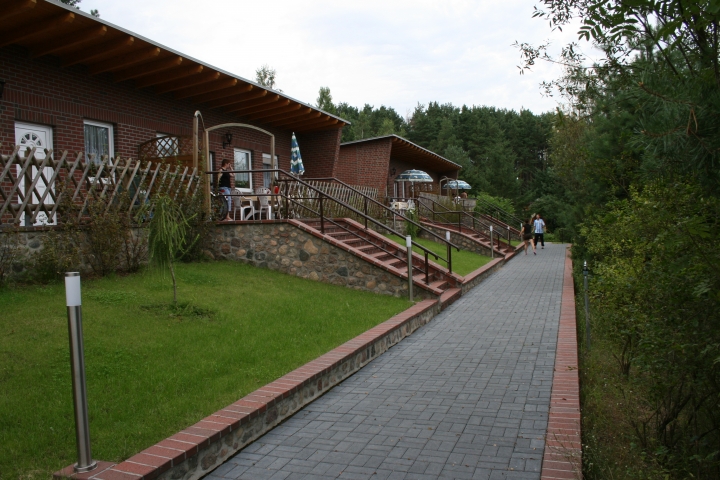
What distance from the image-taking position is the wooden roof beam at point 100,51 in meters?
10.1

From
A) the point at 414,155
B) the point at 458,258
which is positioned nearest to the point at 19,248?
the point at 458,258

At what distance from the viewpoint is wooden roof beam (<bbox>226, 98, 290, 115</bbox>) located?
15219 millimetres

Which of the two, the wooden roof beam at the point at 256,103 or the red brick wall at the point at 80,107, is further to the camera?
the wooden roof beam at the point at 256,103

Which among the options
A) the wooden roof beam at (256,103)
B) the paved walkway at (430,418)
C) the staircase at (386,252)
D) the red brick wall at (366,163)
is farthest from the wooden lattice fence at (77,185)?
the red brick wall at (366,163)

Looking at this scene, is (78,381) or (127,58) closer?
(78,381)

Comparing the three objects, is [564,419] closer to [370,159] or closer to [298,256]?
[298,256]

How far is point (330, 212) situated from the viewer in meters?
14.8

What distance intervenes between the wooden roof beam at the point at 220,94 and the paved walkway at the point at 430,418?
7826 mm

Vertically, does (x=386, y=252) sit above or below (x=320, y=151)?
below

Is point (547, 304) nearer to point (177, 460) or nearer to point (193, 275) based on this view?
point (193, 275)

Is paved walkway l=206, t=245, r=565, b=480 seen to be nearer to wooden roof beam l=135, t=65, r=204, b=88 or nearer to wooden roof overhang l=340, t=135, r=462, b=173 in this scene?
wooden roof beam l=135, t=65, r=204, b=88

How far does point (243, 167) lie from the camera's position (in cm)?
1641

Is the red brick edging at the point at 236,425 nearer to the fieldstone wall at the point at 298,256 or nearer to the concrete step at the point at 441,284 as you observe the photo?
the fieldstone wall at the point at 298,256

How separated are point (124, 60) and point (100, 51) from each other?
2.13 ft
